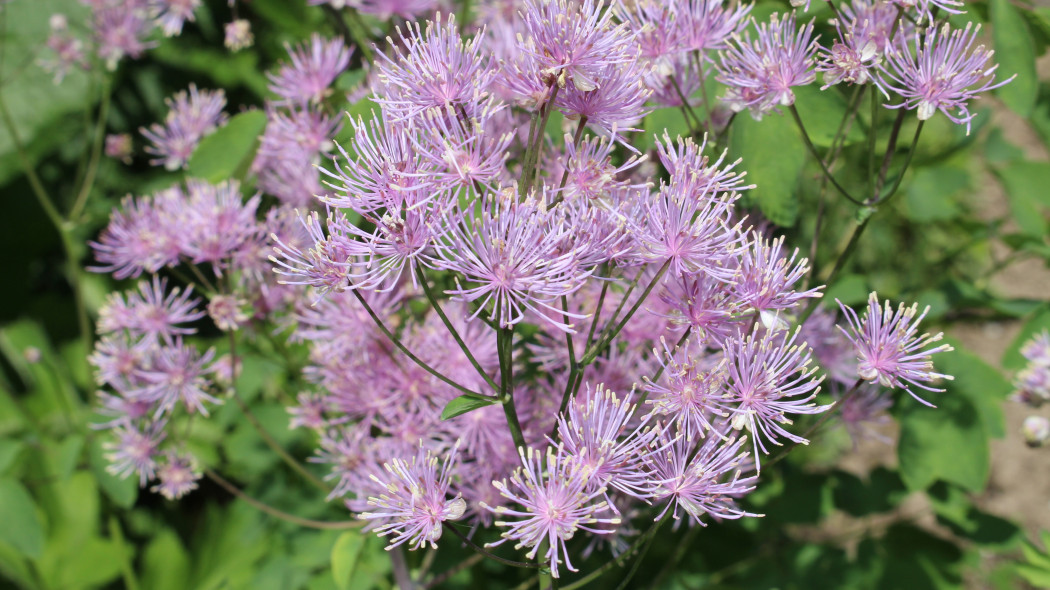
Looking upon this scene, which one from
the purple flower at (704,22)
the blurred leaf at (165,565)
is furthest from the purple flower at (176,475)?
the purple flower at (704,22)

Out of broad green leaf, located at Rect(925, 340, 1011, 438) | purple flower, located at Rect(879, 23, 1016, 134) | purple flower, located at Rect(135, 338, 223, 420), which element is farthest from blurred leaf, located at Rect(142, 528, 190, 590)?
purple flower, located at Rect(879, 23, 1016, 134)

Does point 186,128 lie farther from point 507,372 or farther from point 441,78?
point 507,372

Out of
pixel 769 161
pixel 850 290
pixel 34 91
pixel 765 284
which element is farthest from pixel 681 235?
pixel 34 91

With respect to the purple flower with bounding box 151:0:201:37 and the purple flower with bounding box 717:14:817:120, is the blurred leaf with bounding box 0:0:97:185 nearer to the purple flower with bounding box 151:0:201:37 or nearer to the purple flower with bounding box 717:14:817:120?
the purple flower with bounding box 151:0:201:37

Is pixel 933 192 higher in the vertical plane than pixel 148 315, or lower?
higher

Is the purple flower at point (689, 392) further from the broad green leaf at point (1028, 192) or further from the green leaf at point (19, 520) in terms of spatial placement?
the green leaf at point (19, 520)
